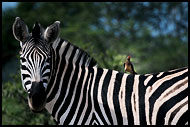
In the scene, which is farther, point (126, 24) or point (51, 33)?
point (126, 24)

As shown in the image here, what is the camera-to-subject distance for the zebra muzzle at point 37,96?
303 cm

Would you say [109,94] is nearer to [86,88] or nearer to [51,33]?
[86,88]

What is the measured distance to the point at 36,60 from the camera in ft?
10.4

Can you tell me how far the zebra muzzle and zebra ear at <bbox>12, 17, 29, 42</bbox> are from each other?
1.96ft

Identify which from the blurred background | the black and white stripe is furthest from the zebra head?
the blurred background

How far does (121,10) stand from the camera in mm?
31625

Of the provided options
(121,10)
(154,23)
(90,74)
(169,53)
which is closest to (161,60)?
(169,53)

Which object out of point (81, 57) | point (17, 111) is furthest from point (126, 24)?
point (81, 57)

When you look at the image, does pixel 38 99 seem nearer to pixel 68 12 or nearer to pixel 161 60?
pixel 161 60

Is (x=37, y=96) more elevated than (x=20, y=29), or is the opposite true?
(x=20, y=29)

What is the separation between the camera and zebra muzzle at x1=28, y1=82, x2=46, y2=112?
3025 mm

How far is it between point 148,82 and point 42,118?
4.19 m

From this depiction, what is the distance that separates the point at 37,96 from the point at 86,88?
58cm

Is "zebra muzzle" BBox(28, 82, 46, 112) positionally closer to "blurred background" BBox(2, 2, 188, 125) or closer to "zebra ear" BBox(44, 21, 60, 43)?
"zebra ear" BBox(44, 21, 60, 43)
